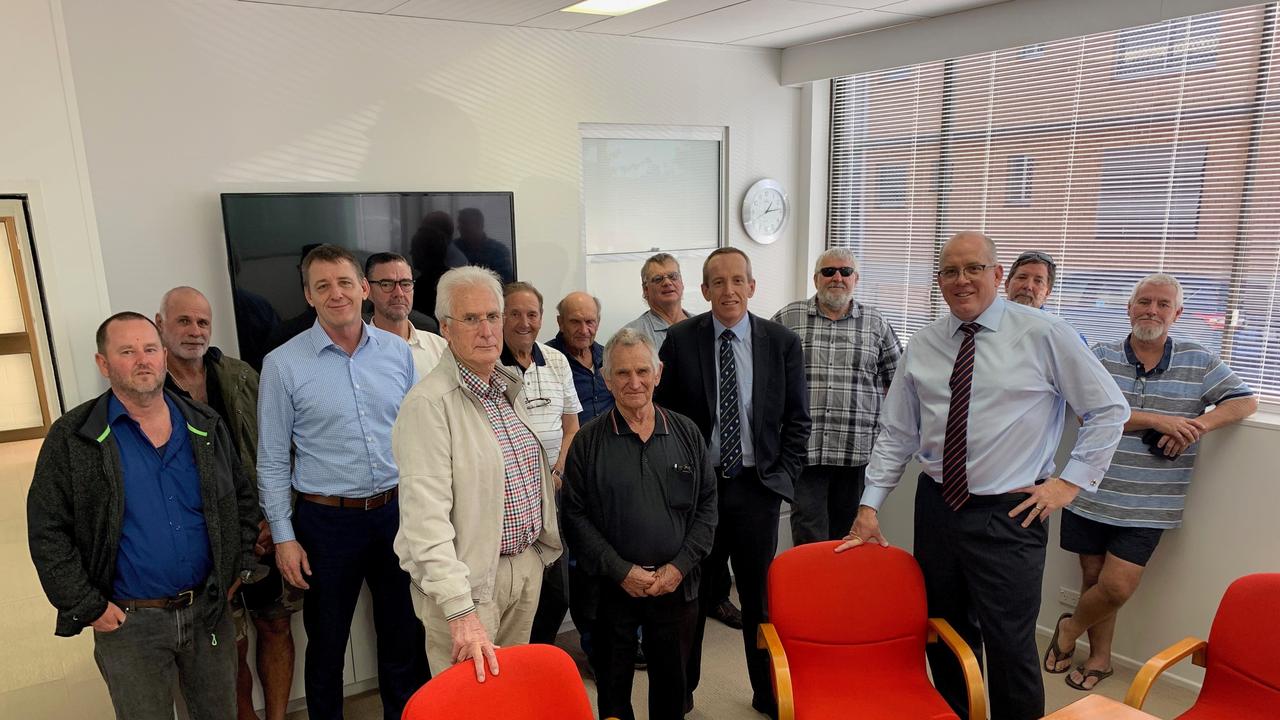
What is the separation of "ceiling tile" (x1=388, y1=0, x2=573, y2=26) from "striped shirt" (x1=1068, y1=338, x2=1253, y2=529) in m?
3.17

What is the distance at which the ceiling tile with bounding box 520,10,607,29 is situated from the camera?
419cm

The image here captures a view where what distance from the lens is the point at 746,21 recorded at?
442cm

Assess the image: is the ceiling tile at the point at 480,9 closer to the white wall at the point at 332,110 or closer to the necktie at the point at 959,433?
the white wall at the point at 332,110

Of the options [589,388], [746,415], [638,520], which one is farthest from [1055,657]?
[589,388]

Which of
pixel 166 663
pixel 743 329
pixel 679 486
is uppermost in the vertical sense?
pixel 743 329

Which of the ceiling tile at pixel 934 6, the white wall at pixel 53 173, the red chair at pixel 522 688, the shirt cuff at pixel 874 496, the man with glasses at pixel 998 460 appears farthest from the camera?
the ceiling tile at pixel 934 6

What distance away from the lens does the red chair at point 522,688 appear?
1.85 m

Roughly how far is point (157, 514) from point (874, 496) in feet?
7.48

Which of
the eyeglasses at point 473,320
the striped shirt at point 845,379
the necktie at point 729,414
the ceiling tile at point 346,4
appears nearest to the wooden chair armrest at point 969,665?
the necktie at point 729,414

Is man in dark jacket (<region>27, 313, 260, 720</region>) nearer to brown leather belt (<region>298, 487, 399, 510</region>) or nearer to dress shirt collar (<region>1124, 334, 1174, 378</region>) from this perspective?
brown leather belt (<region>298, 487, 399, 510</region>)

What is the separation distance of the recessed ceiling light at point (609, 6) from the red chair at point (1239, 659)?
340 cm

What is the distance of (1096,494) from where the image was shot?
3.42 metres

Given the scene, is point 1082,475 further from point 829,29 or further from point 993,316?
point 829,29

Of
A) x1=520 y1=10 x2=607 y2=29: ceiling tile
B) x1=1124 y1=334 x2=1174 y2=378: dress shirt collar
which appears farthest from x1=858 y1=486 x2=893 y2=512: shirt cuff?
x1=520 y1=10 x2=607 y2=29: ceiling tile
